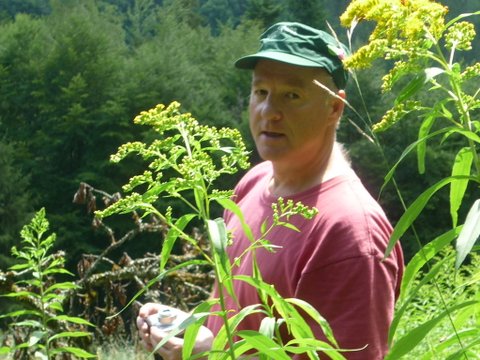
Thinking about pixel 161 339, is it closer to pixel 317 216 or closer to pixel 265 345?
pixel 317 216

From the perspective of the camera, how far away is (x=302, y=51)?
2270 mm

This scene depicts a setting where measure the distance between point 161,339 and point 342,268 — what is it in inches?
17.8

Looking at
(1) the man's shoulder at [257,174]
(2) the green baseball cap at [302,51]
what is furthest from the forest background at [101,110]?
(2) the green baseball cap at [302,51]

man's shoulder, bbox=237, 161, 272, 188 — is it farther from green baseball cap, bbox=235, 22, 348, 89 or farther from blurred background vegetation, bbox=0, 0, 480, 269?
blurred background vegetation, bbox=0, 0, 480, 269

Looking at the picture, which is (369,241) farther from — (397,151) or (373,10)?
(397,151)

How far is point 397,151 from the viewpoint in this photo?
21562 millimetres

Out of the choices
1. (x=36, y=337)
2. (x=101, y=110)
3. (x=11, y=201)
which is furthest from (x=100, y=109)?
(x=36, y=337)

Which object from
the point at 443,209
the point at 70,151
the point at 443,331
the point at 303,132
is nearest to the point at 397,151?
the point at 443,209

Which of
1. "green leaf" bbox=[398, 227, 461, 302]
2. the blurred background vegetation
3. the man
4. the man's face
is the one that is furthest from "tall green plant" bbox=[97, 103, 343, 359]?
the blurred background vegetation

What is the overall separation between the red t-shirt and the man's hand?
10 centimetres

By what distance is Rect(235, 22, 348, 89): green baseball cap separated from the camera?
224cm

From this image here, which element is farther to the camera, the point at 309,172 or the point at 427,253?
the point at 309,172

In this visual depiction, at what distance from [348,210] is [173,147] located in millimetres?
833

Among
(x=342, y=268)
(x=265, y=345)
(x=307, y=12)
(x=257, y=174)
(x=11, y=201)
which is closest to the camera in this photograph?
(x=265, y=345)
